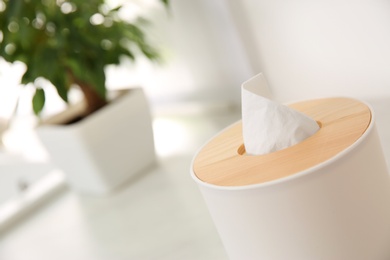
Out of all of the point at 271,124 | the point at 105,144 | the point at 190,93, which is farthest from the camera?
Result: the point at 190,93

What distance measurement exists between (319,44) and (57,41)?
81cm

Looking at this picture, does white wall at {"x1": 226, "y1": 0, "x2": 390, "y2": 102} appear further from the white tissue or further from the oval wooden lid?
the white tissue

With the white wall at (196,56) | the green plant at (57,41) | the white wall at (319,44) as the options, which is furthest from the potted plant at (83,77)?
the white wall at (319,44)

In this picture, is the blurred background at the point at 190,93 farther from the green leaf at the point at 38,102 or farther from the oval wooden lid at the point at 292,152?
the oval wooden lid at the point at 292,152

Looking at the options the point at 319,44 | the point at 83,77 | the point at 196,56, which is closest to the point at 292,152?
the point at 319,44

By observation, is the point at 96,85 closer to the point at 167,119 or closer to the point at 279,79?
the point at 279,79

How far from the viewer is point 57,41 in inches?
65.7

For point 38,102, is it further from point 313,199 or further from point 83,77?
point 313,199

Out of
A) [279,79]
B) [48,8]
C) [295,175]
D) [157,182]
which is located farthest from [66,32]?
[295,175]

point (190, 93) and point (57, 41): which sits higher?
point (57, 41)

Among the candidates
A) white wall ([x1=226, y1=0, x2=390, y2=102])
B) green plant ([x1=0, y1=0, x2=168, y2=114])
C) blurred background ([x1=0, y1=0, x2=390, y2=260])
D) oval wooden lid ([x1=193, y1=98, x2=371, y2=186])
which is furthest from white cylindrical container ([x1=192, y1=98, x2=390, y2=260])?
green plant ([x1=0, y1=0, x2=168, y2=114])

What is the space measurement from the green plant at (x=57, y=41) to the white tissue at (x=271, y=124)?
86 cm

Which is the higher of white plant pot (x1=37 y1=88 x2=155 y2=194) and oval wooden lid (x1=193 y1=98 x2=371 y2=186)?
oval wooden lid (x1=193 y1=98 x2=371 y2=186)

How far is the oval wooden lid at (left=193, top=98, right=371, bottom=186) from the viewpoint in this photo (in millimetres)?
839
